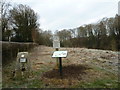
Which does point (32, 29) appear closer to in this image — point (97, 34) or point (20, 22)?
point (20, 22)

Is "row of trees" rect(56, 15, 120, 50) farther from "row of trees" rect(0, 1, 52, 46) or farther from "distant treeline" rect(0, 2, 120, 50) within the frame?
"row of trees" rect(0, 1, 52, 46)

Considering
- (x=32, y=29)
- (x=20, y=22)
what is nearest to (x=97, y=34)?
(x=32, y=29)

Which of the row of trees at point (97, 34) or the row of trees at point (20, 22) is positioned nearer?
the row of trees at point (20, 22)

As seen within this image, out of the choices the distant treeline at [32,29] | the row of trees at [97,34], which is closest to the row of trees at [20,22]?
the distant treeline at [32,29]

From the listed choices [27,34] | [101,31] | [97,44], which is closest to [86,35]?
[101,31]

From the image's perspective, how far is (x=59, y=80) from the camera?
166 inches

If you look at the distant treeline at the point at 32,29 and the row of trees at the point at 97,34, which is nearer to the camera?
the distant treeline at the point at 32,29

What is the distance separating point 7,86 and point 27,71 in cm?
98

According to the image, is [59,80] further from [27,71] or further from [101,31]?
[101,31]

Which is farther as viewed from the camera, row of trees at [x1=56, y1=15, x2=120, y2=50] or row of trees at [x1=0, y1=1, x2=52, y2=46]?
row of trees at [x1=56, y1=15, x2=120, y2=50]

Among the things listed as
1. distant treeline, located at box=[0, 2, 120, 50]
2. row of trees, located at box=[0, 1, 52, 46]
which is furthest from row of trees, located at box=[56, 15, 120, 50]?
row of trees, located at box=[0, 1, 52, 46]

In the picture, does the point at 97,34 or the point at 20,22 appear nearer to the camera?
the point at 20,22

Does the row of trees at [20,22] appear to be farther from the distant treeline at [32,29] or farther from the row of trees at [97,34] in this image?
the row of trees at [97,34]

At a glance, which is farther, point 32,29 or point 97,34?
point 97,34
